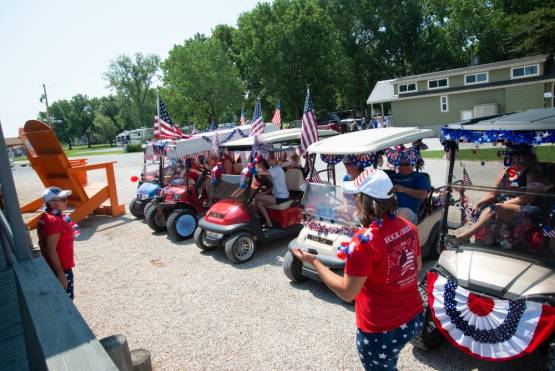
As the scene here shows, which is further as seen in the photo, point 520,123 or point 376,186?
point 520,123

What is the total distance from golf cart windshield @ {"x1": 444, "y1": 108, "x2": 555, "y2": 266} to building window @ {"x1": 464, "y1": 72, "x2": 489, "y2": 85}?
89.7 ft

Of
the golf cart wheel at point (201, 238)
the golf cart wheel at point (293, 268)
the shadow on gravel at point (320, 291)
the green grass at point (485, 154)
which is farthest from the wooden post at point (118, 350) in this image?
the golf cart wheel at point (201, 238)

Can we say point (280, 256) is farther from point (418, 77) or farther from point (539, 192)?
point (418, 77)

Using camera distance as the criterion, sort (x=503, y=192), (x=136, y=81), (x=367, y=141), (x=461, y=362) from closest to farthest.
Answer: (x=461, y=362), (x=503, y=192), (x=367, y=141), (x=136, y=81)

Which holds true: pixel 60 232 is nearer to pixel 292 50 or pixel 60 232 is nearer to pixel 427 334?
pixel 427 334

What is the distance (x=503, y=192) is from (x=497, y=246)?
51cm

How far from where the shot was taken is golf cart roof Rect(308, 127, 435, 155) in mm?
4852

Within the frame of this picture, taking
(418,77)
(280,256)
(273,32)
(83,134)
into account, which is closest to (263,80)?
(273,32)

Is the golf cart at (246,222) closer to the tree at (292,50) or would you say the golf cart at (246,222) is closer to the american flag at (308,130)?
the american flag at (308,130)

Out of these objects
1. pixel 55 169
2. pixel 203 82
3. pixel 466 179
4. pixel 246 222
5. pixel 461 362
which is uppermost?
pixel 203 82

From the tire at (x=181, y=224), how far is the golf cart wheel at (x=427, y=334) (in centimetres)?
562

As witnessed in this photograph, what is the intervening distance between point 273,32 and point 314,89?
7.24 metres

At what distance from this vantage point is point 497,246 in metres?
3.63

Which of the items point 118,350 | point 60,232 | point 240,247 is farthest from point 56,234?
point 240,247
